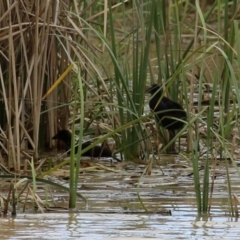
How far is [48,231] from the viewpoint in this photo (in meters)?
3.38

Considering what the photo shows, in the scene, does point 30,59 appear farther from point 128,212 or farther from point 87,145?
point 128,212

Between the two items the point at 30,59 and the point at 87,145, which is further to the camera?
the point at 87,145

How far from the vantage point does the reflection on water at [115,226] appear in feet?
10.9

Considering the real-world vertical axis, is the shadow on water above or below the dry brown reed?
below

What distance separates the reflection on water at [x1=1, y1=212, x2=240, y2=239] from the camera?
332cm

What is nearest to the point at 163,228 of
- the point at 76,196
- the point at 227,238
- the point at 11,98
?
the point at 227,238

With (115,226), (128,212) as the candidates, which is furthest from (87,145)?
(115,226)

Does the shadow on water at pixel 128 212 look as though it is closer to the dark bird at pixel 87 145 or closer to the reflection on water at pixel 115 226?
the reflection on water at pixel 115 226

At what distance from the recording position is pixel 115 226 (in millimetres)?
3477

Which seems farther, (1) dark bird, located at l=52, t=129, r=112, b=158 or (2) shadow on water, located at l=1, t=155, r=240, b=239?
(1) dark bird, located at l=52, t=129, r=112, b=158

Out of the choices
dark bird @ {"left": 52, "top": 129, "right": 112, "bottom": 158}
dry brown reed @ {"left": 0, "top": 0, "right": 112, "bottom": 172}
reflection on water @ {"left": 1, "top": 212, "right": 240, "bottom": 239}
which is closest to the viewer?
reflection on water @ {"left": 1, "top": 212, "right": 240, "bottom": 239}

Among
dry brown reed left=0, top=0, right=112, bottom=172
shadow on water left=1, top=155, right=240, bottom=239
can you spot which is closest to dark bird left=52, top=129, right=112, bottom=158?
dry brown reed left=0, top=0, right=112, bottom=172

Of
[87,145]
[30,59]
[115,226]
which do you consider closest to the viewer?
[115,226]

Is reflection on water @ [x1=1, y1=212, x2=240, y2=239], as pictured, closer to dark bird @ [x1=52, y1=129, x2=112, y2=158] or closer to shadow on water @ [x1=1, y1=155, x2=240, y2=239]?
shadow on water @ [x1=1, y1=155, x2=240, y2=239]
